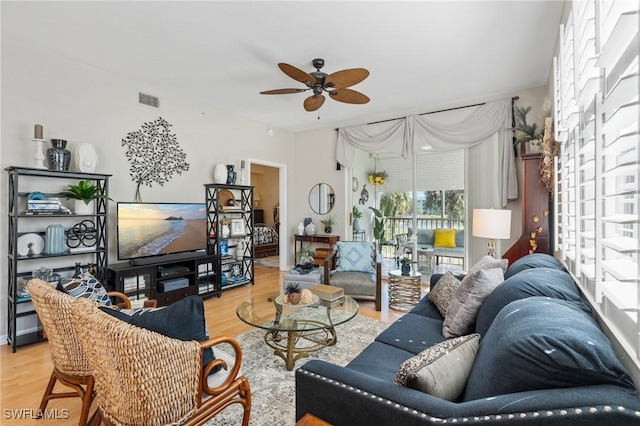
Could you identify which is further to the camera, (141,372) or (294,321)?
(294,321)

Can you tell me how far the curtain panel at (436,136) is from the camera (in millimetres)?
4258

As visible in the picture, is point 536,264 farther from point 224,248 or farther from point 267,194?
point 267,194

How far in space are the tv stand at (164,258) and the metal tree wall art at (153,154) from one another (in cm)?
78

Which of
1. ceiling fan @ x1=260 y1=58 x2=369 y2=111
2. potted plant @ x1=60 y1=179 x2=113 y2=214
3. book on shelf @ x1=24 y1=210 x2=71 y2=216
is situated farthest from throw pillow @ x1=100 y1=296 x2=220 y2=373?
potted plant @ x1=60 y1=179 x2=113 y2=214

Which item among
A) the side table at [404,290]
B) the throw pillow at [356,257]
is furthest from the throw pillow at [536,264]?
the throw pillow at [356,257]

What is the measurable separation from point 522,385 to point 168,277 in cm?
400

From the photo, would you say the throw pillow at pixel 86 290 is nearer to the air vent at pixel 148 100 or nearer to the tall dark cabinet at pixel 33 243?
the tall dark cabinet at pixel 33 243

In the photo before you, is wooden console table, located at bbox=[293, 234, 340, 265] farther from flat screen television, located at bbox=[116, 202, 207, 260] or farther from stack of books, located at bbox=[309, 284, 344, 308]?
stack of books, located at bbox=[309, 284, 344, 308]

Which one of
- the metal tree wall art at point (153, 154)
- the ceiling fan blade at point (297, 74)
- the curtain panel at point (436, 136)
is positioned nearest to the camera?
the ceiling fan blade at point (297, 74)

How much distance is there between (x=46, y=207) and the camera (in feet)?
10.1

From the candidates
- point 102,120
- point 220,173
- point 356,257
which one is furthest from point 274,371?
point 102,120

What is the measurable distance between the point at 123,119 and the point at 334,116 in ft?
10.4

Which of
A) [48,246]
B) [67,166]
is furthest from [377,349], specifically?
[67,166]

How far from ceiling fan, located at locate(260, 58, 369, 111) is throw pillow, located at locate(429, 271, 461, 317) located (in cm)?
197
